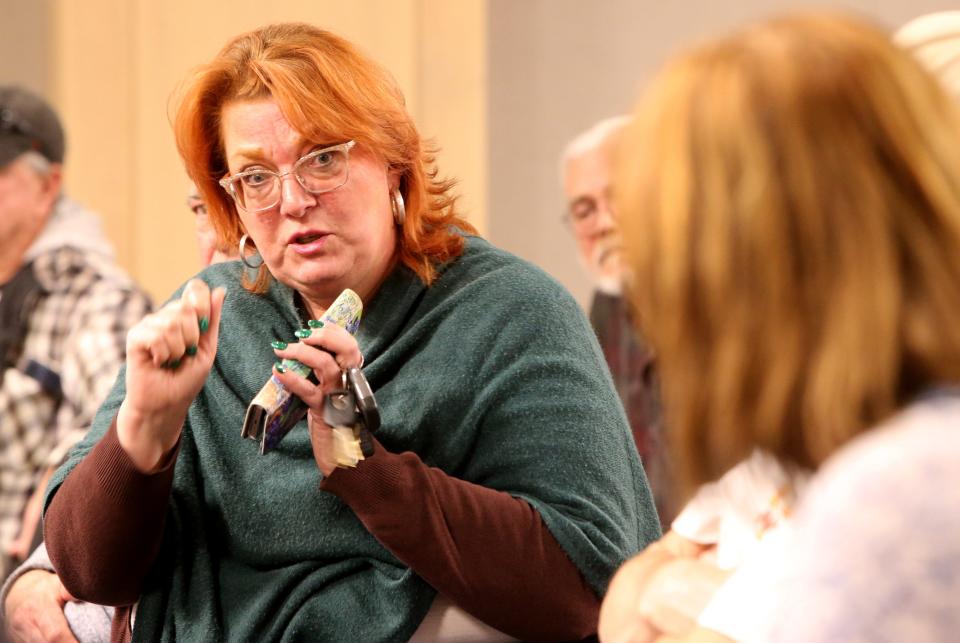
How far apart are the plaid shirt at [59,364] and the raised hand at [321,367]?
64.5 inches

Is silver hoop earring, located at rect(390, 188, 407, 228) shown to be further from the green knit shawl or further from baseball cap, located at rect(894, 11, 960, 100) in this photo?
baseball cap, located at rect(894, 11, 960, 100)

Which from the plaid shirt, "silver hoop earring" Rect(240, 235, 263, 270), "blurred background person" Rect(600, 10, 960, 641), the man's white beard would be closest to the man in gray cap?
the plaid shirt

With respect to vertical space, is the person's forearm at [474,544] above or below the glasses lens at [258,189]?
below

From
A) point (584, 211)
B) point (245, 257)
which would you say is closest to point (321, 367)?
point (245, 257)

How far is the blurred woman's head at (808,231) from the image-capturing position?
40.1 inches

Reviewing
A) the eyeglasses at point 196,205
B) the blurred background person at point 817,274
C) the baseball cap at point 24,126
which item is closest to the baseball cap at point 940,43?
the blurred background person at point 817,274

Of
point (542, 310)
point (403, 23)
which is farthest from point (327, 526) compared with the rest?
point (403, 23)

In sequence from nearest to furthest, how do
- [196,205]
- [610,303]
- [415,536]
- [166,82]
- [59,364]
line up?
[415,536] < [196,205] < [59,364] < [610,303] < [166,82]

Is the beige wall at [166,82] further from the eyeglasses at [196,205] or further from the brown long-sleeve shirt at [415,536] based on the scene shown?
→ the brown long-sleeve shirt at [415,536]

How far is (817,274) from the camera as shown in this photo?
103 cm

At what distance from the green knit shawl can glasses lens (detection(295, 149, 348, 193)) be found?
19 centimetres

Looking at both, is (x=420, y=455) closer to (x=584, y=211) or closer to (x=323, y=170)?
(x=323, y=170)

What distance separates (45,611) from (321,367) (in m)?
0.82

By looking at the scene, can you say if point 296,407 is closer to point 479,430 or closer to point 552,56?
point 479,430
